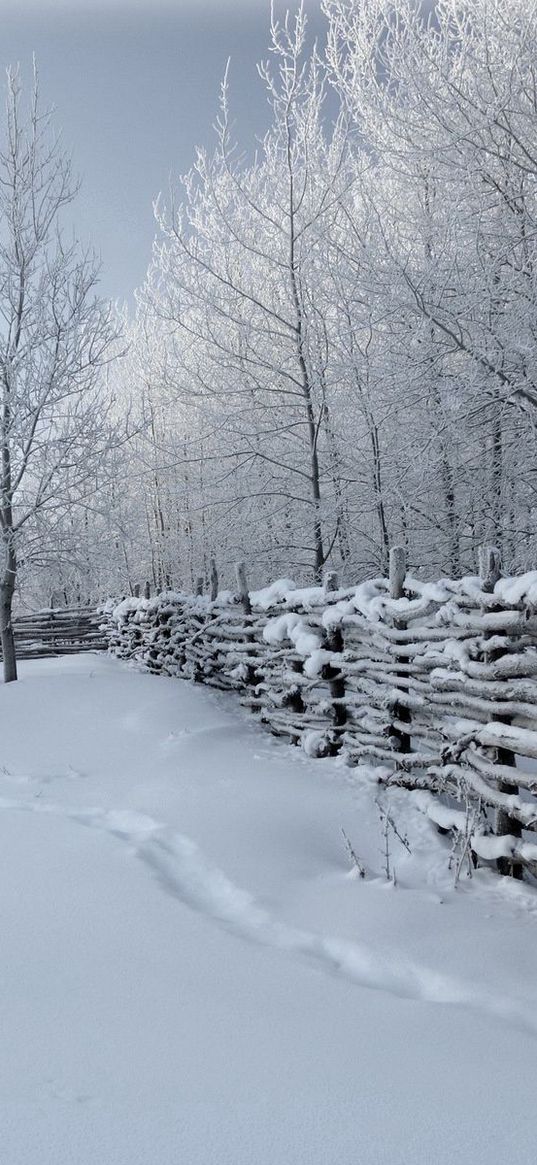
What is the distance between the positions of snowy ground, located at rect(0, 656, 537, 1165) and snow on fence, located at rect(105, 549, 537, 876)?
0.32m

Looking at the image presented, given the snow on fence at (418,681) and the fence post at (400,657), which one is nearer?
the snow on fence at (418,681)

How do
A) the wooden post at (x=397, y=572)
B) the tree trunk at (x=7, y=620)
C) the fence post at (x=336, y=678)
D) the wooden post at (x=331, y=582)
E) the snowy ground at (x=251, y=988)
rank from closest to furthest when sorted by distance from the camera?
the snowy ground at (x=251, y=988) → the wooden post at (x=397, y=572) → the fence post at (x=336, y=678) → the wooden post at (x=331, y=582) → the tree trunk at (x=7, y=620)

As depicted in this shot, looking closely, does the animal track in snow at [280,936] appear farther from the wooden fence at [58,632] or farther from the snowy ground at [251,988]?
the wooden fence at [58,632]

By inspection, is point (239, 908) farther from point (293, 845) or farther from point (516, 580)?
point (516, 580)

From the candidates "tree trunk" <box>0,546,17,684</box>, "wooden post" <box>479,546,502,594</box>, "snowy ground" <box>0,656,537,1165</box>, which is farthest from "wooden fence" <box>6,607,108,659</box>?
"wooden post" <box>479,546,502,594</box>

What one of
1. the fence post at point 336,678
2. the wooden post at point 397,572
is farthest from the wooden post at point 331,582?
the wooden post at point 397,572

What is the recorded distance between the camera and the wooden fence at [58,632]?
742 inches

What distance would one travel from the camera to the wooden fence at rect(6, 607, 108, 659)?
1886 cm

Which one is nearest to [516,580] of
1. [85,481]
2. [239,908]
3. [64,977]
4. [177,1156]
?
[239,908]

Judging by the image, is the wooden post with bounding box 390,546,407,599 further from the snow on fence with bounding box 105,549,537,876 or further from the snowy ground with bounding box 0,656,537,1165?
the snowy ground with bounding box 0,656,537,1165

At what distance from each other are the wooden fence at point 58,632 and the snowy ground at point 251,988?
1458 centimetres

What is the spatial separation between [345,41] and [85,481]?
6.24m

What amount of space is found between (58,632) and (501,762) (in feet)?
54.4

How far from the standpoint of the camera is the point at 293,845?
12.6 feet
